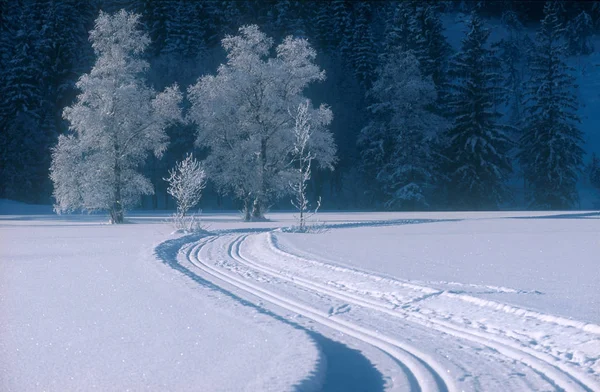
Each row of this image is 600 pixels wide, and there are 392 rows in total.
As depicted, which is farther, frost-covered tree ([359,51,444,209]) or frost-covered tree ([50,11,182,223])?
frost-covered tree ([359,51,444,209])

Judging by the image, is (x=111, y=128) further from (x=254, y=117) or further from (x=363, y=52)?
(x=363, y=52)

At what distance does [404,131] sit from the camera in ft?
191

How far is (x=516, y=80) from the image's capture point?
7769cm

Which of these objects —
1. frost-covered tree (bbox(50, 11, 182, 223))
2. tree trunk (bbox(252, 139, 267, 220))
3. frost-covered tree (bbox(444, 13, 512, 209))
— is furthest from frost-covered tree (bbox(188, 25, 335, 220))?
frost-covered tree (bbox(444, 13, 512, 209))

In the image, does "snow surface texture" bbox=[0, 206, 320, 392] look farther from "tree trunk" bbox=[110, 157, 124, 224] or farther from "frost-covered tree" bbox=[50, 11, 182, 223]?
"tree trunk" bbox=[110, 157, 124, 224]

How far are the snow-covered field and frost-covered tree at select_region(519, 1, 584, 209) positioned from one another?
44.2 m

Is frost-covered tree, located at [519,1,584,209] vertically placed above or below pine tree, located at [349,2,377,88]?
below

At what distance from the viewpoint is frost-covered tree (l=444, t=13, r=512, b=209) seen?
196 ft

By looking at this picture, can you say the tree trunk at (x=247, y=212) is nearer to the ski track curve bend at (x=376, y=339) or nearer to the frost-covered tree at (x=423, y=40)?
the ski track curve bend at (x=376, y=339)

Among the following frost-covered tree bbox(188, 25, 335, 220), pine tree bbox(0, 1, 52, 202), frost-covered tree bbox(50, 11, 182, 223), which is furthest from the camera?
pine tree bbox(0, 1, 52, 202)

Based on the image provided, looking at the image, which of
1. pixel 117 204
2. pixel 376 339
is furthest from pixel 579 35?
pixel 376 339

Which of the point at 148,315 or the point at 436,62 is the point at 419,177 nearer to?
the point at 436,62

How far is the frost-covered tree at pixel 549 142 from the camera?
197 feet

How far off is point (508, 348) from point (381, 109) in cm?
5257
